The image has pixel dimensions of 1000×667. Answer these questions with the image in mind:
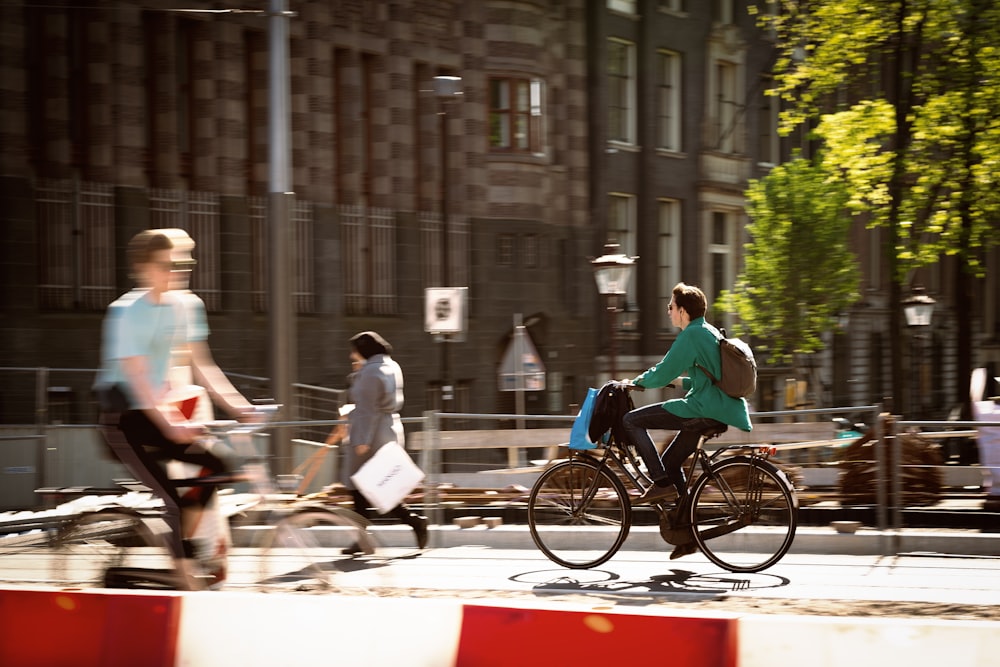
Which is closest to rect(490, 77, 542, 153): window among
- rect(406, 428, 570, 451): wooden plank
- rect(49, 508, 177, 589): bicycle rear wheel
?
rect(406, 428, 570, 451): wooden plank

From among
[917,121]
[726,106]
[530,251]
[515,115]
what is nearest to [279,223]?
[917,121]

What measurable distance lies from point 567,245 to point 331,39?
825cm

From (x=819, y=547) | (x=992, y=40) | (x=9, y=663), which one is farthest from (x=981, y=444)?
(x=992, y=40)

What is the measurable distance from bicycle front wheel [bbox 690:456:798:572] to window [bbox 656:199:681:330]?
1022 inches

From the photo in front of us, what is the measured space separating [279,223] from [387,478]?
6.06 meters

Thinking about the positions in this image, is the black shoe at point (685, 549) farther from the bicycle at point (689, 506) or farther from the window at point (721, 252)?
the window at point (721, 252)

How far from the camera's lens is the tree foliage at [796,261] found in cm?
3173

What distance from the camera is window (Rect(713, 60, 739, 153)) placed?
123 ft

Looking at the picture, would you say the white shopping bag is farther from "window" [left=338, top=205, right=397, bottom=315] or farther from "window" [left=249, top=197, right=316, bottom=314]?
"window" [left=338, top=205, right=397, bottom=315]

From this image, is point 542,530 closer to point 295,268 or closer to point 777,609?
point 777,609

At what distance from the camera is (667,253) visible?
3566 centimetres

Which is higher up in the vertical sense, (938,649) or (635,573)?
(938,649)

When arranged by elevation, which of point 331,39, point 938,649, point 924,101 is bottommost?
point 938,649

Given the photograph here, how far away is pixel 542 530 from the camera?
9875 mm
